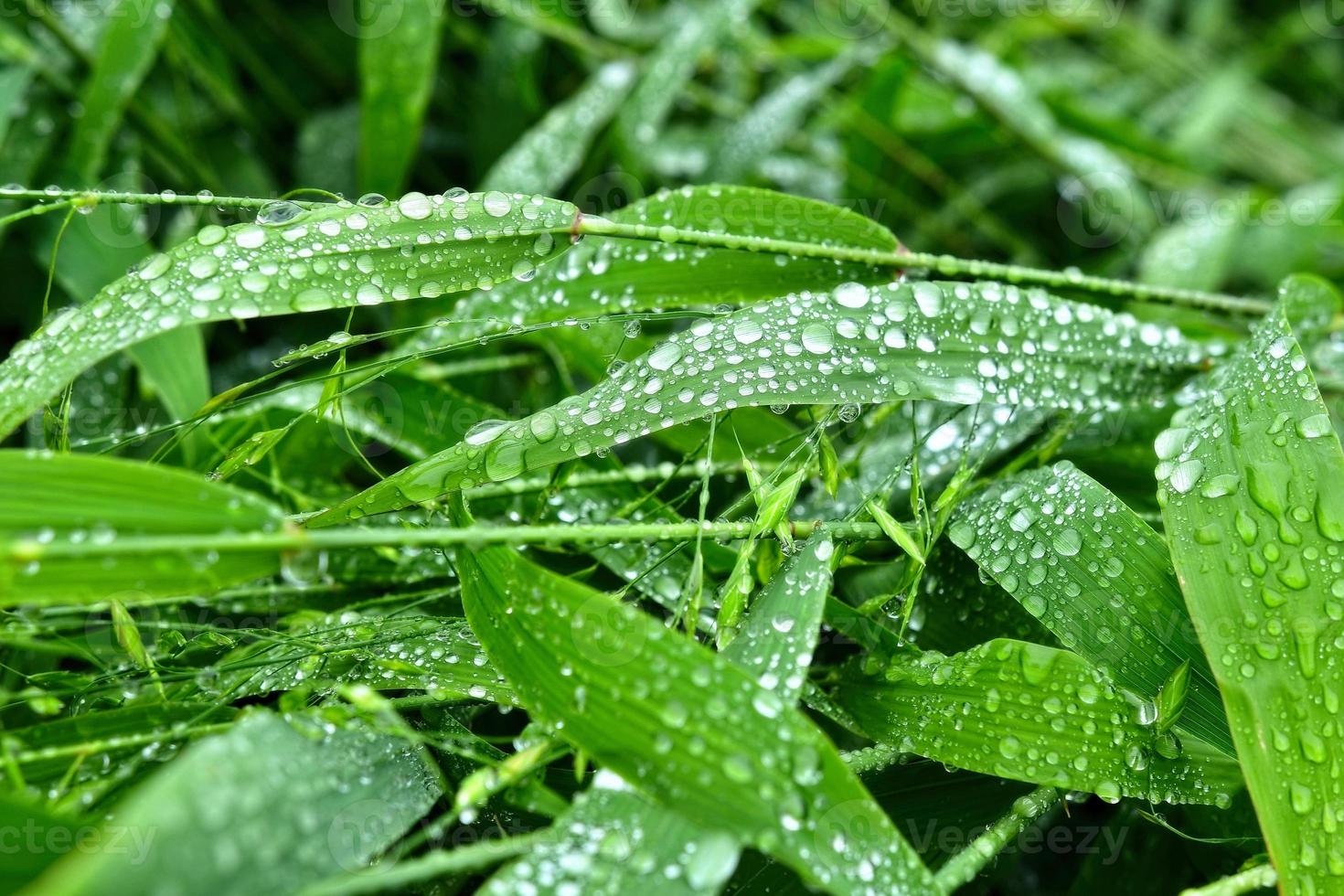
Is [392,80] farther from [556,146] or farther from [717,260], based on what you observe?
[717,260]

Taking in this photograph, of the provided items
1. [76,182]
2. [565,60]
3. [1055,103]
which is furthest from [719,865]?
[1055,103]

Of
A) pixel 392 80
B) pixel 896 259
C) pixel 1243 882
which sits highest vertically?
pixel 392 80

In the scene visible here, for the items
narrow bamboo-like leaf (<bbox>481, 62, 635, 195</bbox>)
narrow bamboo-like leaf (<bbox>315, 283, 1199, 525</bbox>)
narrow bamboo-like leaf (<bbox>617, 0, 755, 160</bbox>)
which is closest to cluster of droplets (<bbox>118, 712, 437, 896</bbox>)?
narrow bamboo-like leaf (<bbox>315, 283, 1199, 525</bbox>)

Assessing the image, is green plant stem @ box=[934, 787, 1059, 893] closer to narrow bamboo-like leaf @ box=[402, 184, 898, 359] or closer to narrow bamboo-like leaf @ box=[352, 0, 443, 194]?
narrow bamboo-like leaf @ box=[402, 184, 898, 359]

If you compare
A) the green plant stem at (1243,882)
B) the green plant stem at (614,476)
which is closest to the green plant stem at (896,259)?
the green plant stem at (614,476)

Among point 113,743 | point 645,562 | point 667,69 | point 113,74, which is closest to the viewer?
point 113,743

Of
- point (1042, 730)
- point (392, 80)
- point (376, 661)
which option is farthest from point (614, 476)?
point (392, 80)
